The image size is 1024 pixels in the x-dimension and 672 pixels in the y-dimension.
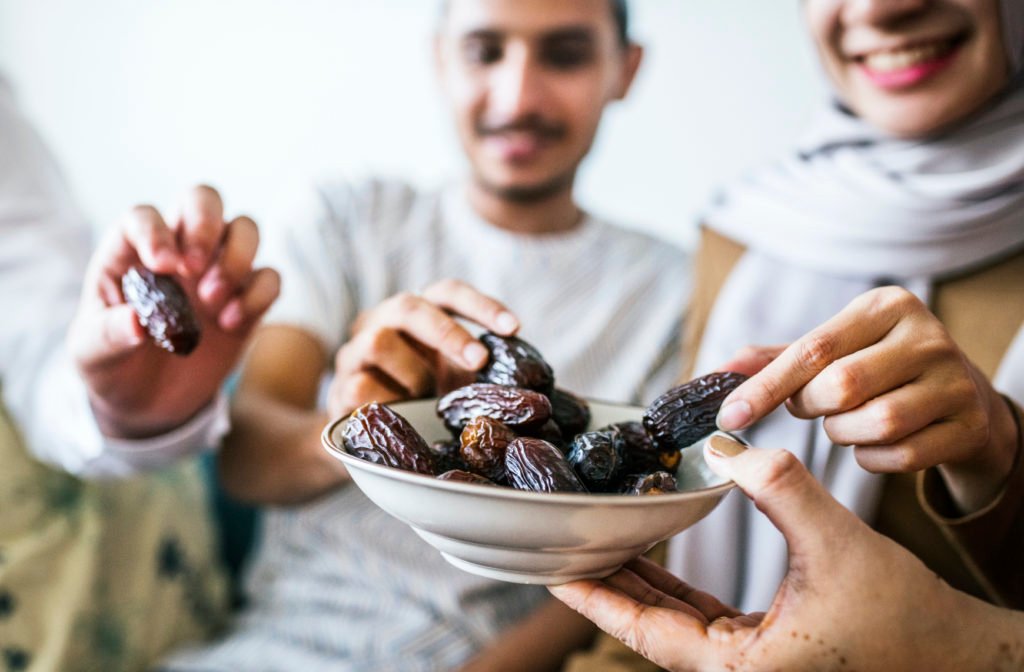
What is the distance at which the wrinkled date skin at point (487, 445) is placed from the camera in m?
0.74

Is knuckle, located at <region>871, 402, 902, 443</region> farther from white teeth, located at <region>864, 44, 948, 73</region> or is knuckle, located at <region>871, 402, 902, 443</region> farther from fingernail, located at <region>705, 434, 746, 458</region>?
white teeth, located at <region>864, 44, 948, 73</region>

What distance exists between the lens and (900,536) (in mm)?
1158

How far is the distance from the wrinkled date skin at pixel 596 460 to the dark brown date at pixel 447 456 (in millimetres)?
116

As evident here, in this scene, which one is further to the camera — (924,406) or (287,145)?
(287,145)

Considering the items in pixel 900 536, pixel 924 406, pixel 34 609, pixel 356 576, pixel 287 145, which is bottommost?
pixel 356 576

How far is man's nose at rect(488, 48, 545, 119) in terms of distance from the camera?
1.51 m

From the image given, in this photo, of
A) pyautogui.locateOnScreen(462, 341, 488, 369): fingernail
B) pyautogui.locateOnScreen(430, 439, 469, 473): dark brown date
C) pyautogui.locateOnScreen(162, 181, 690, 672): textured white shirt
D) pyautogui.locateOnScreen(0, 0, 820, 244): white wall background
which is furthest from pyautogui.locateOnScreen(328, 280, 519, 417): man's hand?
pyautogui.locateOnScreen(0, 0, 820, 244): white wall background

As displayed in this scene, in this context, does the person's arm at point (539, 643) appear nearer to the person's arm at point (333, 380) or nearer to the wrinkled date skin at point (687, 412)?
the person's arm at point (333, 380)

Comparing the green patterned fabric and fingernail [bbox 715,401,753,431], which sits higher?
fingernail [bbox 715,401,753,431]

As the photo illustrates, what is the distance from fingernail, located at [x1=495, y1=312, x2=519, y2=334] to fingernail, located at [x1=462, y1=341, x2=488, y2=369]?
0.11 feet

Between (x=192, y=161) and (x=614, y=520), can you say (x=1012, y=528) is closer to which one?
(x=614, y=520)

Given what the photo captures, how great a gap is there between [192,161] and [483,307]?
268 cm

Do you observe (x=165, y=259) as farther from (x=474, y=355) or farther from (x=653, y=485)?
(x=653, y=485)

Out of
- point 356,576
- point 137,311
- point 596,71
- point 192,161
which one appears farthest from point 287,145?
point 137,311
